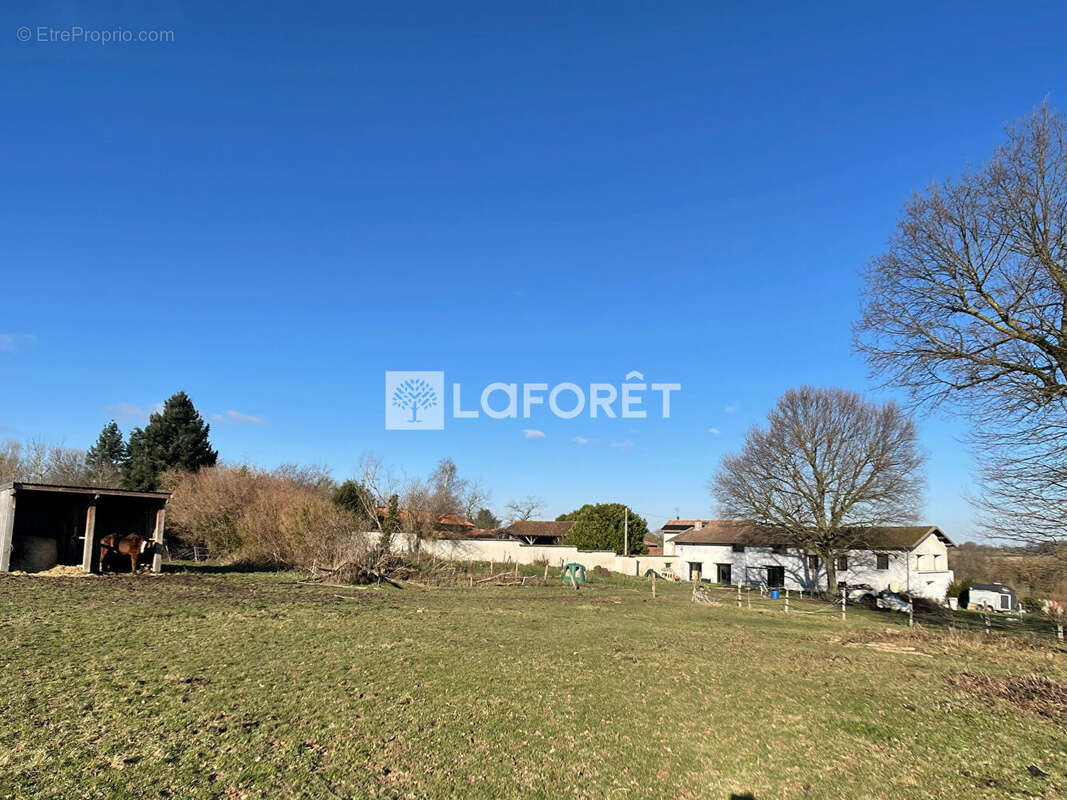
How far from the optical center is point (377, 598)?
2000 cm

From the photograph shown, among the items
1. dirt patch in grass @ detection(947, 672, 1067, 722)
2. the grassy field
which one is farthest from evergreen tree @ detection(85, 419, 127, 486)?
dirt patch in grass @ detection(947, 672, 1067, 722)

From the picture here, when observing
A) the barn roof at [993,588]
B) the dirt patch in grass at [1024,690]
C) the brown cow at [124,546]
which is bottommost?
the barn roof at [993,588]

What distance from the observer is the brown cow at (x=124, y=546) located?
2102 cm

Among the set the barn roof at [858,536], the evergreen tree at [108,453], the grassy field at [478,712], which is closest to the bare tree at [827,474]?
the barn roof at [858,536]

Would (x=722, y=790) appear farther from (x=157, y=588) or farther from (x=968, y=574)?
(x=968, y=574)

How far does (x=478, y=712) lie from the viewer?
746 cm

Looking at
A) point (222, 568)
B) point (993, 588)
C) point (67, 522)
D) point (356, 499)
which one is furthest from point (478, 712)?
point (993, 588)

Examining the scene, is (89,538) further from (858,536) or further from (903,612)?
(858,536)

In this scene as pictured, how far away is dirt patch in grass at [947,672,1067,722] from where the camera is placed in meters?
8.90

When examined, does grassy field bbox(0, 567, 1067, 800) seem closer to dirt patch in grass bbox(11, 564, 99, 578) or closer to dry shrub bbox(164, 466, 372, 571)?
dirt patch in grass bbox(11, 564, 99, 578)

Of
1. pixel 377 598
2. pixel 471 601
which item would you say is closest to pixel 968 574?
pixel 471 601

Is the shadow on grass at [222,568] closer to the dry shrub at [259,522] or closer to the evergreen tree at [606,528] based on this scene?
the dry shrub at [259,522]

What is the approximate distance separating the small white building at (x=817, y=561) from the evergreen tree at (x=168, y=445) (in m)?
36.7

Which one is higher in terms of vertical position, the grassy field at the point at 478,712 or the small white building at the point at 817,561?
the grassy field at the point at 478,712
